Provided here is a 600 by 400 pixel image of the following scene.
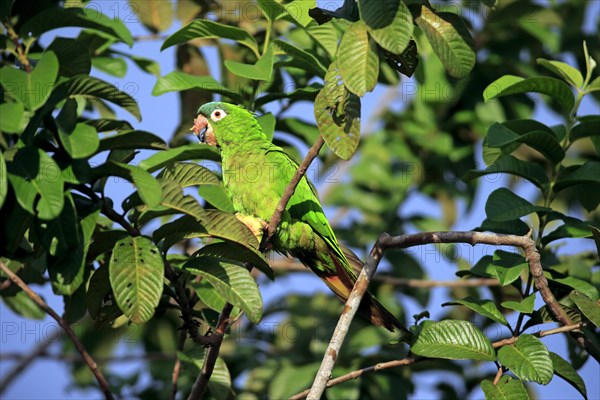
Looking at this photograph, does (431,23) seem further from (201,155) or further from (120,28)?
(120,28)

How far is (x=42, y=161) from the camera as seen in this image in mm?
2383

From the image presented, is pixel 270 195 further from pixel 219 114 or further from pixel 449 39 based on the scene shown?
pixel 449 39

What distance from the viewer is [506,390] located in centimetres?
263

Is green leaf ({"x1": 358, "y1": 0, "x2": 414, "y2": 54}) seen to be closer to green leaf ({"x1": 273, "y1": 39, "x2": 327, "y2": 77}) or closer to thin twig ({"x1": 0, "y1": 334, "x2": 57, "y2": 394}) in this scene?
green leaf ({"x1": 273, "y1": 39, "x2": 327, "y2": 77})

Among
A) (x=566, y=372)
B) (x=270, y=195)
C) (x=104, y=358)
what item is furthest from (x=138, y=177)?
(x=104, y=358)

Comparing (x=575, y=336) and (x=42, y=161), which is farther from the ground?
(x=42, y=161)

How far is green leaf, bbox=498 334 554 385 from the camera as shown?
2576 millimetres

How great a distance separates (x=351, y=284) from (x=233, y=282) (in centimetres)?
128

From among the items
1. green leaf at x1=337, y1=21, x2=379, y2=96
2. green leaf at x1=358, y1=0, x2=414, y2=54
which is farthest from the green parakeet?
green leaf at x1=358, y1=0, x2=414, y2=54

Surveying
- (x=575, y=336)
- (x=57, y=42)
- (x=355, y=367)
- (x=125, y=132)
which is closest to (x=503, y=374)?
(x=575, y=336)

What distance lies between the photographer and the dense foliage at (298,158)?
2.46 metres

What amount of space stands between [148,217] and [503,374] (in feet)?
4.85

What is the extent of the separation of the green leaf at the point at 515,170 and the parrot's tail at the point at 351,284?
0.72 meters

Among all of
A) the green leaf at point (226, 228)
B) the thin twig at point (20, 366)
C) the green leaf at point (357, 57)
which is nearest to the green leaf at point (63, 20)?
the green leaf at point (226, 228)
